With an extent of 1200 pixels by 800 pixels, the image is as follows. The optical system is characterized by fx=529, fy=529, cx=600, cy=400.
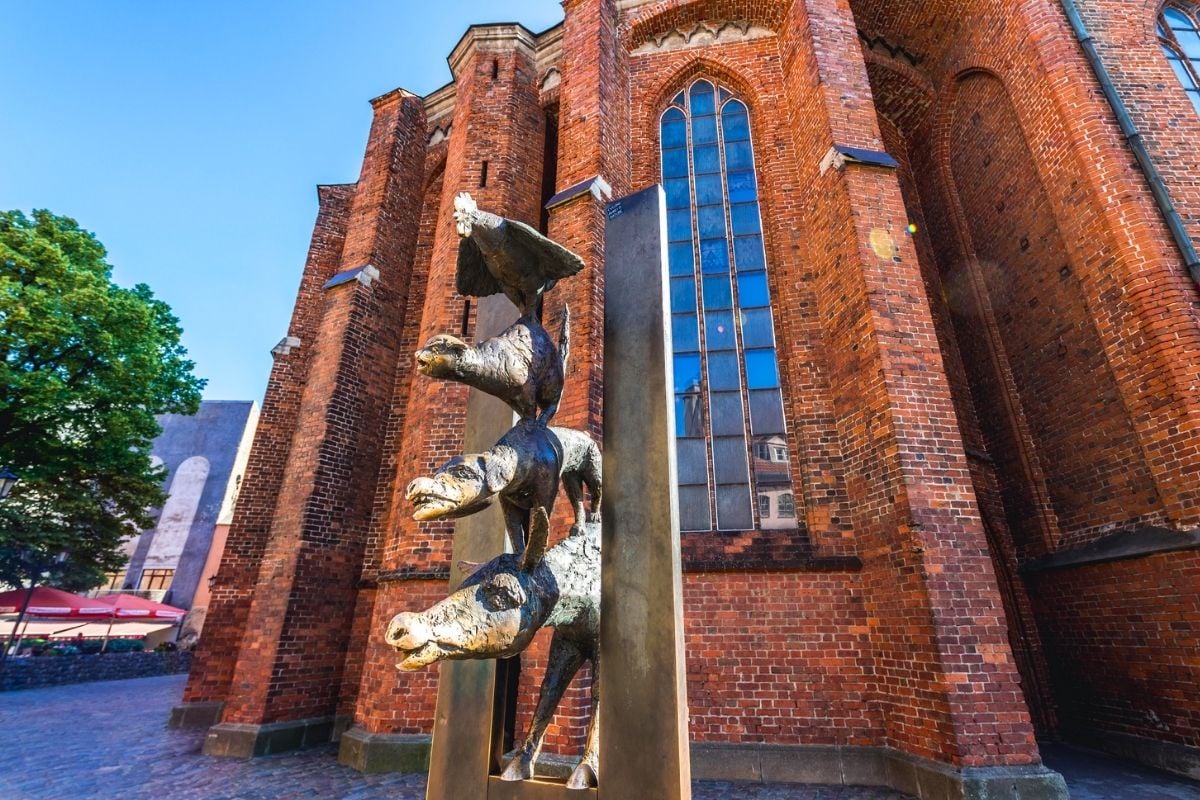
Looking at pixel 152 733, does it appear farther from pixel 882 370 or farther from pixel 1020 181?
pixel 1020 181

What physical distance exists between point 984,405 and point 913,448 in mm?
4311

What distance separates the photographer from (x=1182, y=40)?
8.62 meters

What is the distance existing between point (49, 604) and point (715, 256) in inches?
815

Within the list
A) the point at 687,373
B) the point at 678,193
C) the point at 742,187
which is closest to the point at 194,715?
the point at 687,373

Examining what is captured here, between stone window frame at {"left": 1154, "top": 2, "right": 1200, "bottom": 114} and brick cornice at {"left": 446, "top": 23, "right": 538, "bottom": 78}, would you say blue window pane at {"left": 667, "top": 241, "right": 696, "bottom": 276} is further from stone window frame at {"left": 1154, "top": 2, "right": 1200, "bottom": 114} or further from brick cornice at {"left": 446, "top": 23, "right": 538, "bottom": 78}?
stone window frame at {"left": 1154, "top": 2, "right": 1200, "bottom": 114}

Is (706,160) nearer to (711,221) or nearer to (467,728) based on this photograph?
(711,221)

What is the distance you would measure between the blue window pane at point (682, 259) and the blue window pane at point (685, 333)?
2.64 ft

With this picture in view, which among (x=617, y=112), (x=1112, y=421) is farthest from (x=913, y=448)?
(x=617, y=112)

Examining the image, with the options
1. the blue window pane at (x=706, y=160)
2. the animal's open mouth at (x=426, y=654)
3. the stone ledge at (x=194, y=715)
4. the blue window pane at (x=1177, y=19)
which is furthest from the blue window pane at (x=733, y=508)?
the blue window pane at (x=1177, y=19)

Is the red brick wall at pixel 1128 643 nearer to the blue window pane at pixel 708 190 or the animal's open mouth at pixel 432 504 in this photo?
the blue window pane at pixel 708 190

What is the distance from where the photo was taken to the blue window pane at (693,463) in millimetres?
7090

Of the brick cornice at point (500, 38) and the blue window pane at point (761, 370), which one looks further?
the brick cornice at point (500, 38)

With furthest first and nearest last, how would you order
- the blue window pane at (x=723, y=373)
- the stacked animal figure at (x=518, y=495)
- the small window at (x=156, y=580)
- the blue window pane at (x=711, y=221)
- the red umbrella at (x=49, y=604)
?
the small window at (x=156, y=580), the red umbrella at (x=49, y=604), the blue window pane at (x=711, y=221), the blue window pane at (x=723, y=373), the stacked animal figure at (x=518, y=495)

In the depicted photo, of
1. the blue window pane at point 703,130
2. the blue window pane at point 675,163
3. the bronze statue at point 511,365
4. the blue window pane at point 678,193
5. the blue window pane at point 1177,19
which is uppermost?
the blue window pane at point 1177,19
